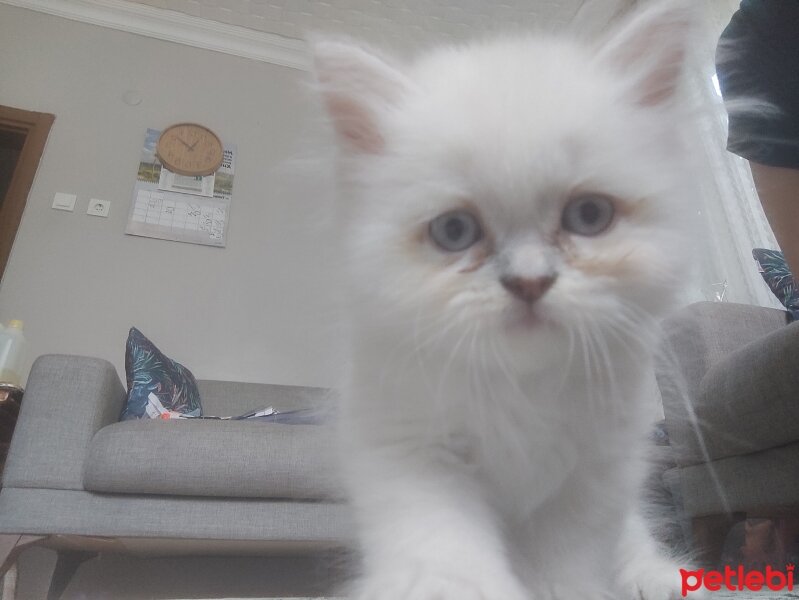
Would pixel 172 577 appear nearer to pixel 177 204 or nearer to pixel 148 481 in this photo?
pixel 148 481

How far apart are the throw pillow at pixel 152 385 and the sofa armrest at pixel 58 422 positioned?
0.19 meters

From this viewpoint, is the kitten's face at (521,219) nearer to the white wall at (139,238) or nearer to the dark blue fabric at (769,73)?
the dark blue fabric at (769,73)

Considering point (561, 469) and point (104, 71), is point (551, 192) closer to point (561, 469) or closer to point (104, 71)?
point (561, 469)

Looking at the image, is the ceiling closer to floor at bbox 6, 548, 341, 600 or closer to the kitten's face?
the kitten's face

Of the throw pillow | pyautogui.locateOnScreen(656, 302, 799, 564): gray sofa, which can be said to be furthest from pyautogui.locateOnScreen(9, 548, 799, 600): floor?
pyautogui.locateOnScreen(656, 302, 799, 564): gray sofa

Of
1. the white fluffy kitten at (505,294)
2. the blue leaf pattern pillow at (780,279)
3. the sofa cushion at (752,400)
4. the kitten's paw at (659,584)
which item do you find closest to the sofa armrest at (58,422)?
the white fluffy kitten at (505,294)

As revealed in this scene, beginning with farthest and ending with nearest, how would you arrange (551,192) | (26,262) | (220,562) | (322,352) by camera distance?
(26,262) < (220,562) < (322,352) < (551,192)

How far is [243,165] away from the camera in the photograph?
3.33m

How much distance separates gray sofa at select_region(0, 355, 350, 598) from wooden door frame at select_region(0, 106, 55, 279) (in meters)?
1.55

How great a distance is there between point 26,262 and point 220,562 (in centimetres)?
184

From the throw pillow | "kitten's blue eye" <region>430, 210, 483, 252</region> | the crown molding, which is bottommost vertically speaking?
"kitten's blue eye" <region>430, 210, 483, 252</region>

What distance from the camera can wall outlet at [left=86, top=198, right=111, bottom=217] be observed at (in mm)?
3078

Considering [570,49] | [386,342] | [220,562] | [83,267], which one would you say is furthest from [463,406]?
[83,267]

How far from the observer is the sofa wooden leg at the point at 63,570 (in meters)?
1.83
